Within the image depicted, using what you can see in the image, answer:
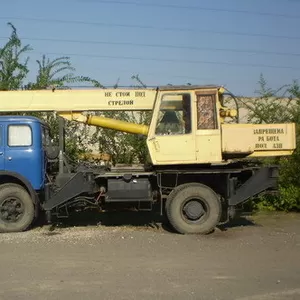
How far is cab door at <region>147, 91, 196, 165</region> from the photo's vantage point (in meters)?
10.3

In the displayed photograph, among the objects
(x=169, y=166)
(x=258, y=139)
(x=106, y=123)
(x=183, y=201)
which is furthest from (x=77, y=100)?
(x=258, y=139)

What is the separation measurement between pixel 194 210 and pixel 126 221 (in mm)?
2220

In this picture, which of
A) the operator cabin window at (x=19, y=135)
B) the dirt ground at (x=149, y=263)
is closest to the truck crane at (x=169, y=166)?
the operator cabin window at (x=19, y=135)

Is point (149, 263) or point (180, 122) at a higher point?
point (180, 122)

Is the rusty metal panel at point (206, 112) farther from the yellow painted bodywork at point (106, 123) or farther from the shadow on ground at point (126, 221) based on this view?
the shadow on ground at point (126, 221)

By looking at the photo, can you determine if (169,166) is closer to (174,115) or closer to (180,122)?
(180,122)

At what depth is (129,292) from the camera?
6379 millimetres

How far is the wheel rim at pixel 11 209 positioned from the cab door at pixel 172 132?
292 centimetres

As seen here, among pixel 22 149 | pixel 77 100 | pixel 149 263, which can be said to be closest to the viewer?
pixel 149 263

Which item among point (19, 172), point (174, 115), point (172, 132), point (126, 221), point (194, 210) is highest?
point (174, 115)

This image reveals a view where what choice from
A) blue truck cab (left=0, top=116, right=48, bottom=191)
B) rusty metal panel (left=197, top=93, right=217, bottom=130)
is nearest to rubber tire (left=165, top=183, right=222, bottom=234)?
rusty metal panel (left=197, top=93, right=217, bottom=130)

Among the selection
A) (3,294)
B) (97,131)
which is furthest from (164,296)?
(97,131)

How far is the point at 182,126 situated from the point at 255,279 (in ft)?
13.7

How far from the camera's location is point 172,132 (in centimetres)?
1045
